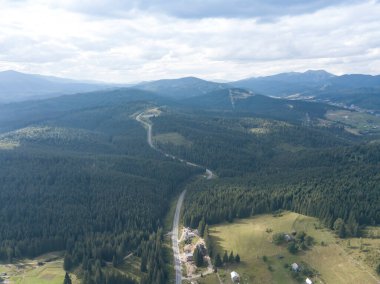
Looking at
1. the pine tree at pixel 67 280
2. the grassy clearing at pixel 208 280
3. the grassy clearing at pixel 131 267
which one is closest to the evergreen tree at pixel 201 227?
the grassy clearing at pixel 131 267

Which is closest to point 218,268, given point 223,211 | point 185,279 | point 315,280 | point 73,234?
point 185,279

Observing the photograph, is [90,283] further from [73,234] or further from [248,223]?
[248,223]

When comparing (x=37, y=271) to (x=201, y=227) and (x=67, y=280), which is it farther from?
(x=201, y=227)

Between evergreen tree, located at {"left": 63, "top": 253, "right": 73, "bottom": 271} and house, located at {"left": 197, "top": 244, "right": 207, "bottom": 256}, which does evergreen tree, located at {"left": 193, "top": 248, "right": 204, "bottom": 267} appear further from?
evergreen tree, located at {"left": 63, "top": 253, "right": 73, "bottom": 271}

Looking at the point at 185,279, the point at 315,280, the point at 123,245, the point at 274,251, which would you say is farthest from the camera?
the point at 123,245

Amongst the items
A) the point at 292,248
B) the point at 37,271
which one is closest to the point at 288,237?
the point at 292,248

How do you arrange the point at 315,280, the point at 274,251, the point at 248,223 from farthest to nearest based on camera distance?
the point at 248,223
the point at 274,251
the point at 315,280
